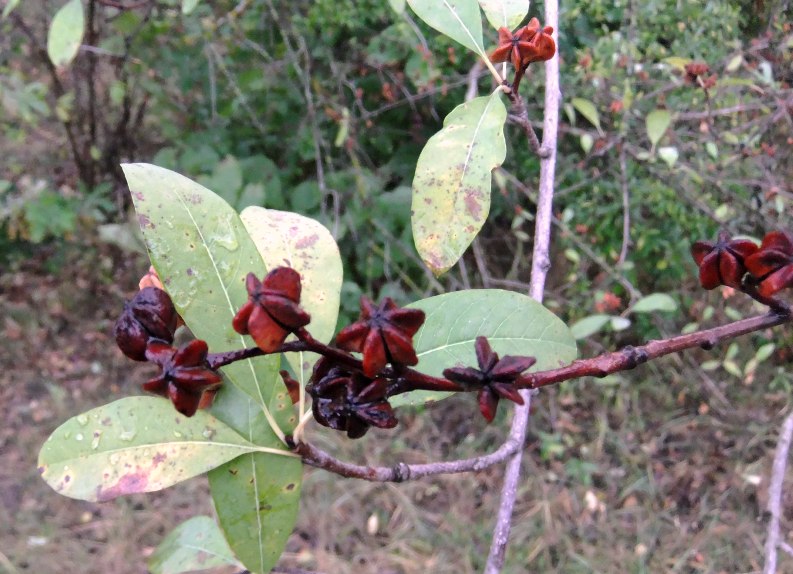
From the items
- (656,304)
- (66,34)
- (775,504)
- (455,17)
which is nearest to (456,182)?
(455,17)

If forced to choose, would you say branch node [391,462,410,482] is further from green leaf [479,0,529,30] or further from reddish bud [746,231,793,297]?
green leaf [479,0,529,30]

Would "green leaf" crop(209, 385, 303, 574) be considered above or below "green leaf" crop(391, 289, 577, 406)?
below

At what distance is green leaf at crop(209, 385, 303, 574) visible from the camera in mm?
546

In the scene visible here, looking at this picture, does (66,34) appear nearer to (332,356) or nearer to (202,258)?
(202,258)

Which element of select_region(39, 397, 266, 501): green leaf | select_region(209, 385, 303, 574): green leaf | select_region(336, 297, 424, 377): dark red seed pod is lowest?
select_region(209, 385, 303, 574): green leaf

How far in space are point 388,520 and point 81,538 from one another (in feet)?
3.54

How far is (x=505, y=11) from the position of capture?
730 millimetres

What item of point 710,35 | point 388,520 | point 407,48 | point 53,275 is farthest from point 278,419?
point 53,275

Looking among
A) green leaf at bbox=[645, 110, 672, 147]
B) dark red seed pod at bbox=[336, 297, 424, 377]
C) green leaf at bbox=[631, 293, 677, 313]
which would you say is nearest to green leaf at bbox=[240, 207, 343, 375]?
dark red seed pod at bbox=[336, 297, 424, 377]

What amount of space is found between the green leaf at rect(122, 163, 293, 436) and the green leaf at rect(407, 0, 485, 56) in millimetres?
333

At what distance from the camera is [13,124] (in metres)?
3.29

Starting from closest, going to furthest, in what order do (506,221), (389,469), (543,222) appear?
(389,469)
(543,222)
(506,221)

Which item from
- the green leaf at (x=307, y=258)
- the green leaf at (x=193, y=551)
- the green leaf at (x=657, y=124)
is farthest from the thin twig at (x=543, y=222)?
the green leaf at (x=657, y=124)

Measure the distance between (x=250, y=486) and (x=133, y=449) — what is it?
10 centimetres
